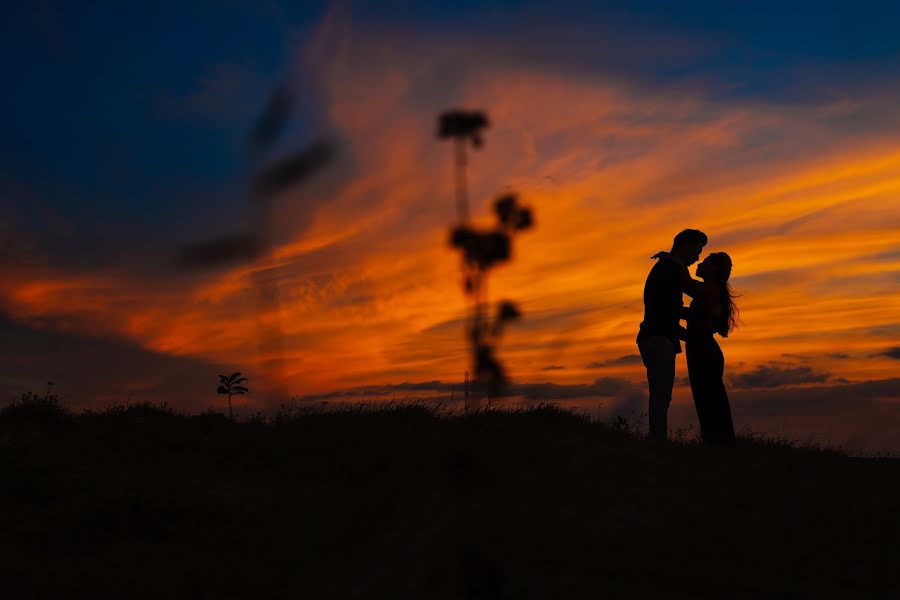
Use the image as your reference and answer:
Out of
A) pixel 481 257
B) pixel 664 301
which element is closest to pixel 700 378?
pixel 664 301

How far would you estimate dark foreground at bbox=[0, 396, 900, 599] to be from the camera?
6180 mm

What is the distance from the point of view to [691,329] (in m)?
12.8

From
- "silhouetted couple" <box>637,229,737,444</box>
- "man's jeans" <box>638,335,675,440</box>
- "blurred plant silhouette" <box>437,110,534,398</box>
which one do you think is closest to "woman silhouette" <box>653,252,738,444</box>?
"silhouetted couple" <box>637,229,737,444</box>

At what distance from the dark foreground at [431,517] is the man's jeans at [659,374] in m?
0.66

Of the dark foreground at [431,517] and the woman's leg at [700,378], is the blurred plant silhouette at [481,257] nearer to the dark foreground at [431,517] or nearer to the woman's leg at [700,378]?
the dark foreground at [431,517]

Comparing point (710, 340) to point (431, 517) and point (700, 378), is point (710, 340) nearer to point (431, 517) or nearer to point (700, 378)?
point (700, 378)

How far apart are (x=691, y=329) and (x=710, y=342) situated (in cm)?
36

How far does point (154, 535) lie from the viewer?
306 inches

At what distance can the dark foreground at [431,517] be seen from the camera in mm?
6180

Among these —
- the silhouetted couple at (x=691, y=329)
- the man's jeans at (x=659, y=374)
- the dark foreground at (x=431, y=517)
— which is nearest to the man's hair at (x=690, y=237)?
the silhouetted couple at (x=691, y=329)

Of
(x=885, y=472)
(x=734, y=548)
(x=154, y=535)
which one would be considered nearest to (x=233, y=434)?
(x=154, y=535)

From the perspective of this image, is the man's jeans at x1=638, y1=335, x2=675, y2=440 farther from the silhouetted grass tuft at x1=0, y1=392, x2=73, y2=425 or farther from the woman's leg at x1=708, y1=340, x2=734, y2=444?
the silhouetted grass tuft at x1=0, y1=392, x2=73, y2=425

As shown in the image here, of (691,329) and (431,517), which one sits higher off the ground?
(691,329)

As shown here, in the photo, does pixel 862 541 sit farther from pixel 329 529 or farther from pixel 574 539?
pixel 329 529
